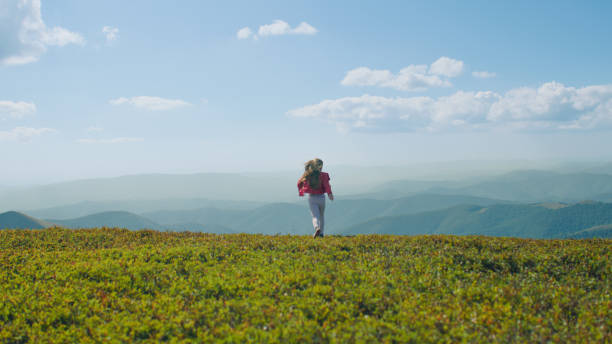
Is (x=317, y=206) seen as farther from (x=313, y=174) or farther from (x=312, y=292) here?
(x=312, y=292)

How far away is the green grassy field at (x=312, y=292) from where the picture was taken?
21.5 feet

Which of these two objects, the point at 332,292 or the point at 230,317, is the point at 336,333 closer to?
the point at 332,292

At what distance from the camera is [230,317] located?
6969mm

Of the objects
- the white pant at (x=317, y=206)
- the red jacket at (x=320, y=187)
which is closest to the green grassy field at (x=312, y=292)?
the white pant at (x=317, y=206)

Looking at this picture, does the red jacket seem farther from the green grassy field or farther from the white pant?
the green grassy field

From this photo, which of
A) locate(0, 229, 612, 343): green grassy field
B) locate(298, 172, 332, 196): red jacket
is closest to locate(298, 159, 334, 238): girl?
locate(298, 172, 332, 196): red jacket

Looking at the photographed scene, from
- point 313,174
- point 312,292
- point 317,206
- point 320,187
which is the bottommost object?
point 312,292

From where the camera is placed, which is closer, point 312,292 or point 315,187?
point 312,292

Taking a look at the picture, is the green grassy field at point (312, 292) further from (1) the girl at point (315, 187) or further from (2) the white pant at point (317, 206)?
(1) the girl at point (315, 187)

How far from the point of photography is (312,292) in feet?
26.1

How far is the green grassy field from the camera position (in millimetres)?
6547

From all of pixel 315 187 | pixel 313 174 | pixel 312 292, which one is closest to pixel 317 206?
pixel 315 187

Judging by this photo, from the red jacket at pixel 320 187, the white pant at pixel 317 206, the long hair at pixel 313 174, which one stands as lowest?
the white pant at pixel 317 206

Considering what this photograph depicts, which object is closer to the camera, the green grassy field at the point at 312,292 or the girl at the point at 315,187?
the green grassy field at the point at 312,292
